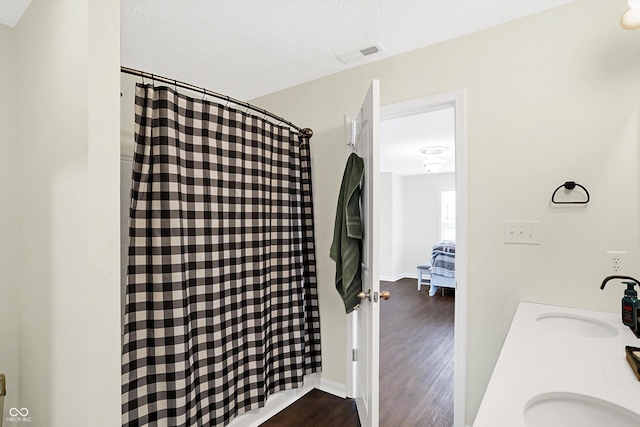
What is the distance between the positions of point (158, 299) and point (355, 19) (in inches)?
70.0

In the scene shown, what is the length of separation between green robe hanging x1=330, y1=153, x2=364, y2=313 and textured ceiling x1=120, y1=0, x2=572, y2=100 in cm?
76

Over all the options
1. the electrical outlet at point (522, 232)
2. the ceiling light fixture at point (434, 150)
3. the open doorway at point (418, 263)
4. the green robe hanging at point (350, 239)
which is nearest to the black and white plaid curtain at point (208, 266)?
the green robe hanging at point (350, 239)

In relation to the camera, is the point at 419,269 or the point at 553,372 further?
the point at 419,269

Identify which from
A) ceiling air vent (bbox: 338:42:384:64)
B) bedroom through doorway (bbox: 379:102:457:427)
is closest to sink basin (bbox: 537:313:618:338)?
bedroom through doorway (bbox: 379:102:457:427)

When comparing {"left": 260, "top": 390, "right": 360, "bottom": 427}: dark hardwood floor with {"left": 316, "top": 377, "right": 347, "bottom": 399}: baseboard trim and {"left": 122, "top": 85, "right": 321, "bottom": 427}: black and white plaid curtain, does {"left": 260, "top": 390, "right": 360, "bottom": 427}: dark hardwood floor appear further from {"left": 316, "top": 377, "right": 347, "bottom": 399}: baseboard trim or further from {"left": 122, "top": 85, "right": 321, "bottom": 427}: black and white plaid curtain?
{"left": 122, "top": 85, "right": 321, "bottom": 427}: black and white plaid curtain

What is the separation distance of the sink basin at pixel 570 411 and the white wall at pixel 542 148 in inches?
38.2

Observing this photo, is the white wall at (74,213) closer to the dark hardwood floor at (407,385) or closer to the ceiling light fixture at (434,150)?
the dark hardwood floor at (407,385)

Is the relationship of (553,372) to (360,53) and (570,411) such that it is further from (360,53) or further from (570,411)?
(360,53)

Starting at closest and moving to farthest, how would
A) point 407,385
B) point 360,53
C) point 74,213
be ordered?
point 74,213 → point 360,53 → point 407,385

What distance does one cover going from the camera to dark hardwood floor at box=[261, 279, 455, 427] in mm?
2084

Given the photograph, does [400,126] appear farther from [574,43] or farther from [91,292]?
[91,292]
